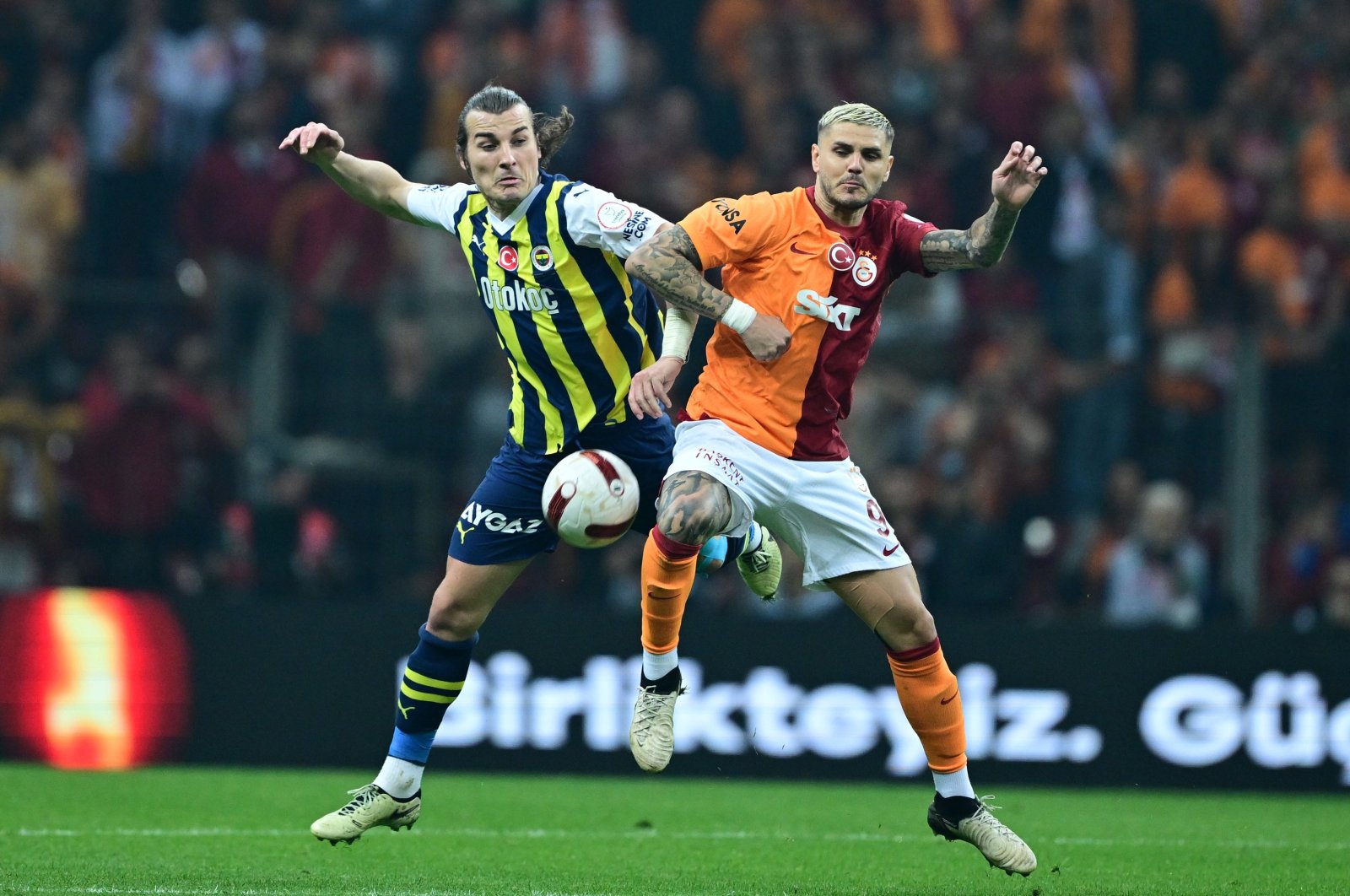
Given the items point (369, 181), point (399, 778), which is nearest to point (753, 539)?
point (399, 778)

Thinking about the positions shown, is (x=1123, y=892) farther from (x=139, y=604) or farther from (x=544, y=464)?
(x=139, y=604)

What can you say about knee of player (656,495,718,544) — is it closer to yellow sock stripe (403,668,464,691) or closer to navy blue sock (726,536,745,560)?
navy blue sock (726,536,745,560)

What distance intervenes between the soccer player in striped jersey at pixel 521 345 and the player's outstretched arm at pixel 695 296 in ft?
0.52

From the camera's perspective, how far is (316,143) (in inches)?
275

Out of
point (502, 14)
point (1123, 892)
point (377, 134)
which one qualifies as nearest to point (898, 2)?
point (502, 14)

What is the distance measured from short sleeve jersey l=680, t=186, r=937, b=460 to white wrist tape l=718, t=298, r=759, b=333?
0.19m

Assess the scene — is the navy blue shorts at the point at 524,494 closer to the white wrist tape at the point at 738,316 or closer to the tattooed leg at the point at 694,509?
the tattooed leg at the point at 694,509

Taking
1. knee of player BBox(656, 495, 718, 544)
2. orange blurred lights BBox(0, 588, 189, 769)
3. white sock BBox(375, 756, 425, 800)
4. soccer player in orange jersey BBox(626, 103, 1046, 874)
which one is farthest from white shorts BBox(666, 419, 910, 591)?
orange blurred lights BBox(0, 588, 189, 769)

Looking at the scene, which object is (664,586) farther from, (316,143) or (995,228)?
(316,143)

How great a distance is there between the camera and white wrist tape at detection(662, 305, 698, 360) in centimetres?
656

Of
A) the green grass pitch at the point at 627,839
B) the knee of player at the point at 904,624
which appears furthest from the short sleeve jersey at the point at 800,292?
the green grass pitch at the point at 627,839

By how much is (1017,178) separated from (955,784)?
6.83ft

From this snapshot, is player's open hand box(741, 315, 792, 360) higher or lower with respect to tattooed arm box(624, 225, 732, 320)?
lower

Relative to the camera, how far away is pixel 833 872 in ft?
23.4
